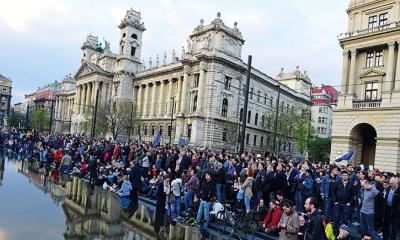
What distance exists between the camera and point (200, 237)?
1166 cm

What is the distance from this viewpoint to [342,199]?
39.7 feet

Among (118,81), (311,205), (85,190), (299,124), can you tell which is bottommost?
(85,190)

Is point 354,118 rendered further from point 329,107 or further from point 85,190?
point 329,107

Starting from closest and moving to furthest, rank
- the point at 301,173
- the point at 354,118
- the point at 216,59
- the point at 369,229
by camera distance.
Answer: the point at 369,229 < the point at 301,173 < the point at 354,118 < the point at 216,59

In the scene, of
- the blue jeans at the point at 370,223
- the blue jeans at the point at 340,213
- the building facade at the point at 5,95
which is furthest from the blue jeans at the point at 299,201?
the building facade at the point at 5,95

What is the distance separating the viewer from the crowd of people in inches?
419

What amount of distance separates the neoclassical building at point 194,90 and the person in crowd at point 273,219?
31763mm

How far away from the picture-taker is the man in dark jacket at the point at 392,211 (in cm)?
1088

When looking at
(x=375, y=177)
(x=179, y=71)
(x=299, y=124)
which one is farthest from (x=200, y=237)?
(x=179, y=71)

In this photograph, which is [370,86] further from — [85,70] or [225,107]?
[85,70]

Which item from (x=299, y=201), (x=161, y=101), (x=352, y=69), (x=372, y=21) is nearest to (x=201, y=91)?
(x=161, y=101)

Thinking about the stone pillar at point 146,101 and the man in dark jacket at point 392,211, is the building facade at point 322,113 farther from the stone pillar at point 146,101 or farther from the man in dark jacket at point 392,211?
the man in dark jacket at point 392,211

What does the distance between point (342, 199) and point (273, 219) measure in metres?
2.32

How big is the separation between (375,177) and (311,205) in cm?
595
